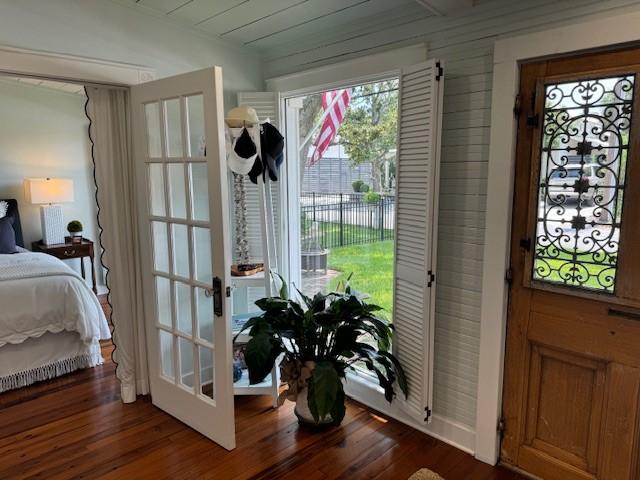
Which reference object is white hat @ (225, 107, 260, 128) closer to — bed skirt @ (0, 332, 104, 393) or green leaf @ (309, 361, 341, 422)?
green leaf @ (309, 361, 341, 422)

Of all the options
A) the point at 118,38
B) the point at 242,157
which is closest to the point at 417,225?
the point at 242,157

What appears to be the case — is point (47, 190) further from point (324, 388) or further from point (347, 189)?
point (324, 388)

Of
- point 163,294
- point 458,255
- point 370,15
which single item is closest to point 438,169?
point 458,255

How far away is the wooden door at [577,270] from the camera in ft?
5.93

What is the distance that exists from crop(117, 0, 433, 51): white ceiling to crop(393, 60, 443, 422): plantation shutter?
41cm

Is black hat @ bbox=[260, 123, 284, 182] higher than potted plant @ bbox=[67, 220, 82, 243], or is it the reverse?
black hat @ bbox=[260, 123, 284, 182]

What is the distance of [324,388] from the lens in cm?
230

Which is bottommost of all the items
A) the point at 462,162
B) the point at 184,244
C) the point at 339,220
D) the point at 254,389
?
the point at 254,389

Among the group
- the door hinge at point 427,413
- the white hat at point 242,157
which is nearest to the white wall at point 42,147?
the white hat at point 242,157

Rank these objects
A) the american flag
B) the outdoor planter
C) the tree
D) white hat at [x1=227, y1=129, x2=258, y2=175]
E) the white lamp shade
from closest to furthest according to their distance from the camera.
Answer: white hat at [x1=227, y1=129, x2=258, y2=175]
the tree
the american flag
the outdoor planter
the white lamp shade

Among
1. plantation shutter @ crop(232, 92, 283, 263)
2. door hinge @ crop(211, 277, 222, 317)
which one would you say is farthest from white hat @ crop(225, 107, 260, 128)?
door hinge @ crop(211, 277, 222, 317)

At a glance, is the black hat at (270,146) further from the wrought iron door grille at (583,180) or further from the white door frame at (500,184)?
the wrought iron door grille at (583,180)

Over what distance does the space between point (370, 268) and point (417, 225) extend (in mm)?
1124

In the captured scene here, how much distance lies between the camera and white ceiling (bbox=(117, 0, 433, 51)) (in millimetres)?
2393
